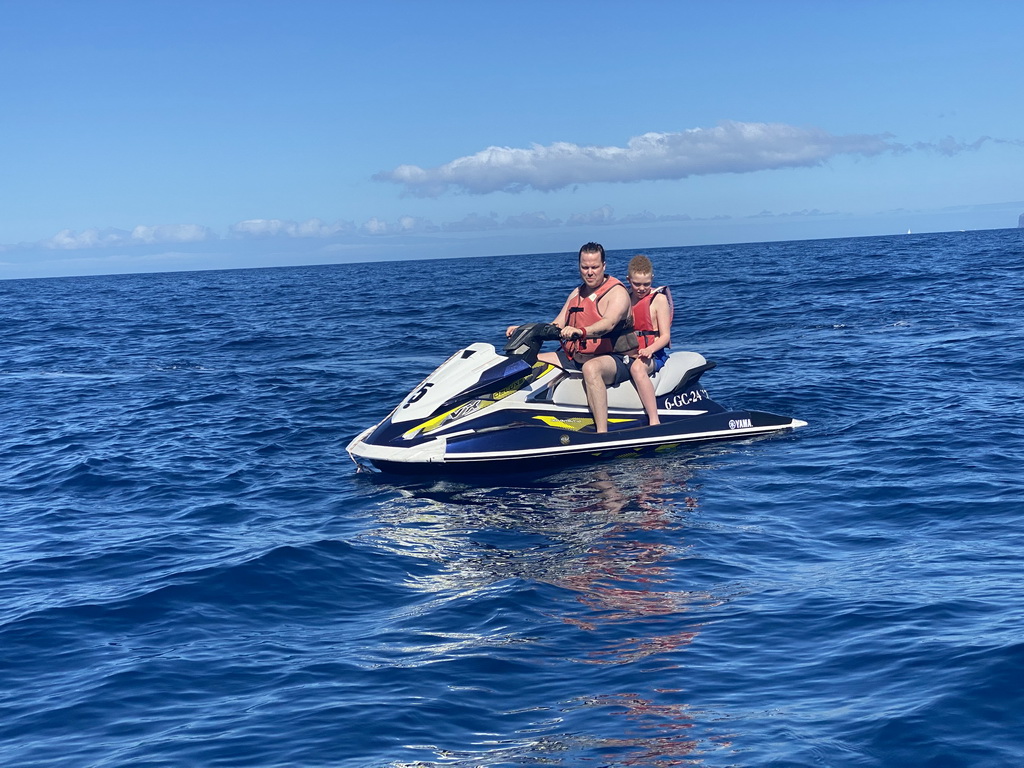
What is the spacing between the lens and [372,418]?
480 inches

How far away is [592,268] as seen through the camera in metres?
8.93

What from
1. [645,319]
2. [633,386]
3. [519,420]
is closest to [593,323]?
[645,319]

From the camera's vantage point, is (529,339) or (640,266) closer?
(529,339)

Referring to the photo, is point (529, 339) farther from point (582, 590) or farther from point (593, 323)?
point (582, 590)

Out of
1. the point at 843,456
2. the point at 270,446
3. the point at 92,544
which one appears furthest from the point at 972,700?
the point at 270,446

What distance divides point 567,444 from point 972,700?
17.3 feet

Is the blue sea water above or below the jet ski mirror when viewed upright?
below

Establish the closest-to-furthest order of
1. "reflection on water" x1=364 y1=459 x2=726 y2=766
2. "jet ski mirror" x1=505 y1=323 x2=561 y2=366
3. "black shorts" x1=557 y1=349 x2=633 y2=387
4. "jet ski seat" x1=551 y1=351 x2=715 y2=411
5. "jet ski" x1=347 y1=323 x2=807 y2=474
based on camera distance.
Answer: "reflection on water" x1=364 y1=459 x2=726 y2=766 < "jet ski" x1=347 y1=323 x2=807 y2=474 < "jet ski mirror" x1=505 y1=323 x2=561 y2=366 < "black shorts" x1=557 y1=349 x2=633 y2=387 < "jet ski seat" x1=551 y1=351 x2=715 y2=411

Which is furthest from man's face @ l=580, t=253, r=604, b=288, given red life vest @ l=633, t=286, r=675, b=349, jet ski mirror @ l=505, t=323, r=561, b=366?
red life vest @ l=633, t=286, r=675, b=349

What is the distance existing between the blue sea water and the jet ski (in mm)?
238

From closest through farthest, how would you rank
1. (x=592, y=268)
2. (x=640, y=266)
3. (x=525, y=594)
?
(x=525, y=594), (x=592, y=268), (x=640, y=266)

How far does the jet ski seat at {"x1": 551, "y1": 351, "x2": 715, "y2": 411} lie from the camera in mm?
9703

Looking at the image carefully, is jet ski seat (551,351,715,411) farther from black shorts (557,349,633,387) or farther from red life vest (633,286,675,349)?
red life vest (633,286,675,349)

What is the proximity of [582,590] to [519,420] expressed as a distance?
11.7 feet
